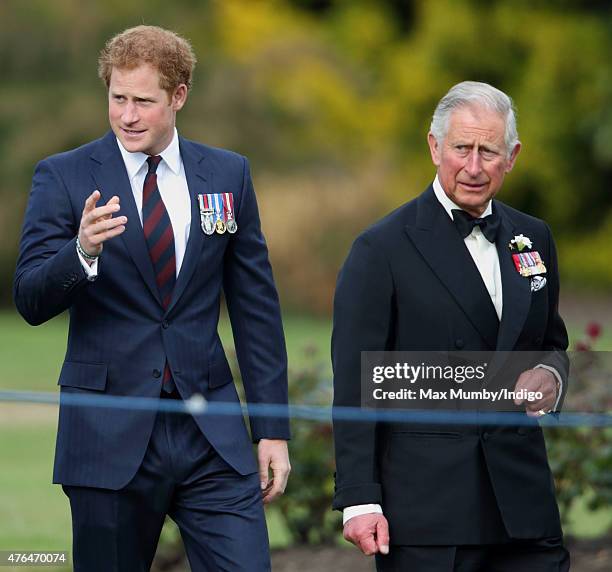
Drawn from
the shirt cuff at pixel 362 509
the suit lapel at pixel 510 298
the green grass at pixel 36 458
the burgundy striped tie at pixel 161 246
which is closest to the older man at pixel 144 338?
the burgundy striped tie at pixel 161 246

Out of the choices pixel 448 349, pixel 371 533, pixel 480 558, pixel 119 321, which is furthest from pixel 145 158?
pixel 480 558

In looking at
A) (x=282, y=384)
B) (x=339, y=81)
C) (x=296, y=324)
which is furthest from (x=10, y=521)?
(x=339, y=81)

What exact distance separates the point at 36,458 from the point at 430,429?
27.4ft

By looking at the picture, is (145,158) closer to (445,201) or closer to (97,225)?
(97,225)

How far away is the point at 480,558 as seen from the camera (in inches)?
164

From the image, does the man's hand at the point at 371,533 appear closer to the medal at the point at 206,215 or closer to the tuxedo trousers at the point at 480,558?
the tuxedo trousers at the point at 480,558

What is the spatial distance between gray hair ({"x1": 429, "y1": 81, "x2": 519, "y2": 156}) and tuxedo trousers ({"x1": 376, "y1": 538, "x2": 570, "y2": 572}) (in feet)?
3.70

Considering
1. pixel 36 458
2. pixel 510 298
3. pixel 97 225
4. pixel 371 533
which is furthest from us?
pixel 36 458

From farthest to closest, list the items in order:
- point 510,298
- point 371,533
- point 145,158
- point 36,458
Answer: point 36,458, point 145,158, point 510,298, point 371,533

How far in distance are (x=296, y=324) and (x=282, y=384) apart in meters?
22.5

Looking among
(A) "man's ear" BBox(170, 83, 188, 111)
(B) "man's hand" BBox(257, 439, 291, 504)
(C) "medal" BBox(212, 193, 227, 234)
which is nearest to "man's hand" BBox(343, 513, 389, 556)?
(B) "man's hand" BBox(257, 439, 291, 504)

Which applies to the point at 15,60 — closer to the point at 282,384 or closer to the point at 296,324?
the point at 296,324

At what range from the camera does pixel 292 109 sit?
33.9 metres

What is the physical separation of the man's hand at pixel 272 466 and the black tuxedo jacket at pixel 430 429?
0.39m
